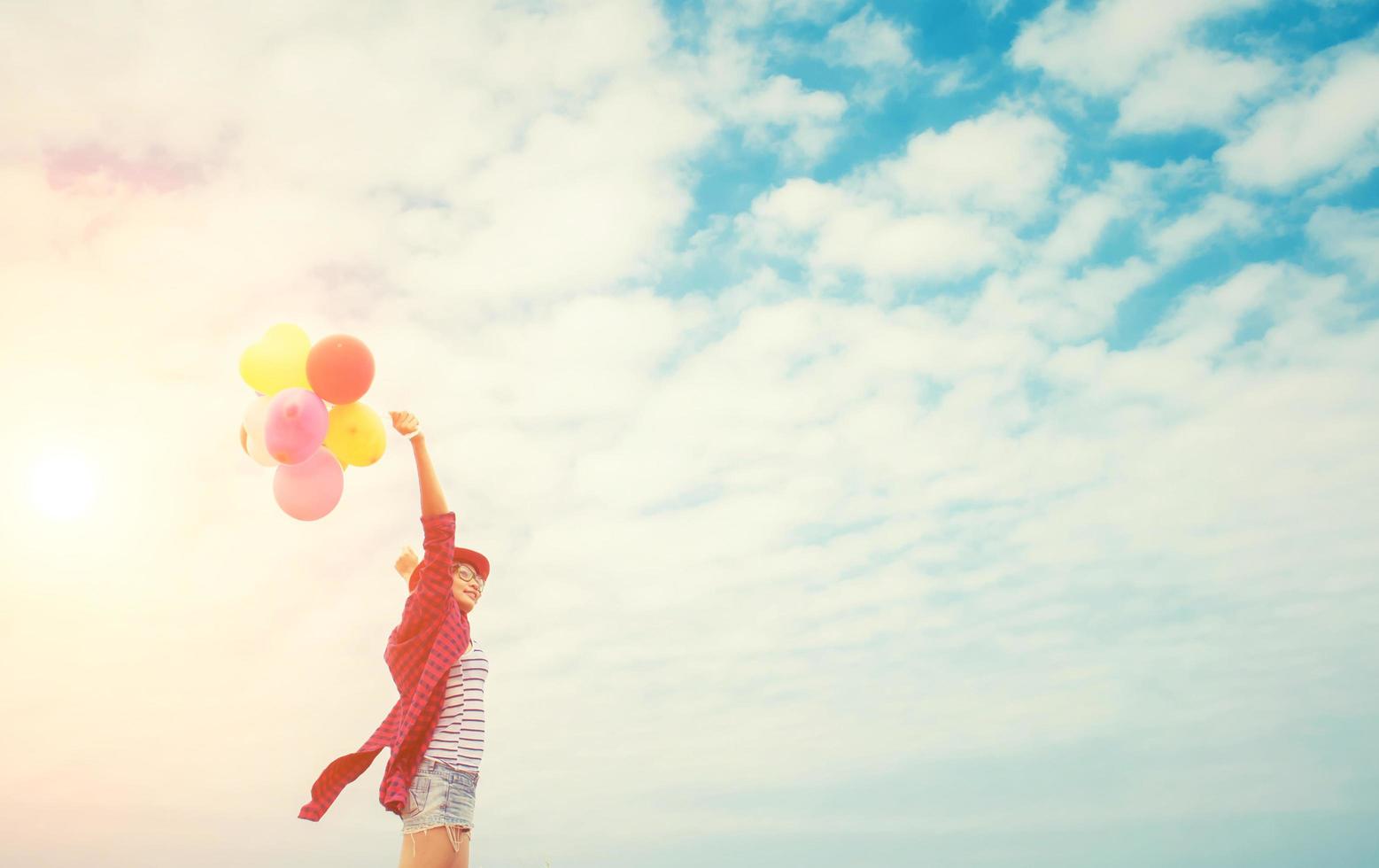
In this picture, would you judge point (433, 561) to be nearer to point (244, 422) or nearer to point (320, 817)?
point (320, 817)

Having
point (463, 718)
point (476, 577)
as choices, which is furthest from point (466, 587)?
point (463, 718)

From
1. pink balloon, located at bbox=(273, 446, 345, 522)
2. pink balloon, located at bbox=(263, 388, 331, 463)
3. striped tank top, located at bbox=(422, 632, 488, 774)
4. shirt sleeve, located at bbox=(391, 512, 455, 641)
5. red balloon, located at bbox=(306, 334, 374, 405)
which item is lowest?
striped tank top, located at bbox=(422, 632, 488, 774)

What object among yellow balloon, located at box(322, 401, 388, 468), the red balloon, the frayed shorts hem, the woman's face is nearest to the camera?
the frayed shorts hem

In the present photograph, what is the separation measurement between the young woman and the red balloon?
1.73 feet

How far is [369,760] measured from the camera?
4730 millimetres

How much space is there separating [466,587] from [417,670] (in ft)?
1.72

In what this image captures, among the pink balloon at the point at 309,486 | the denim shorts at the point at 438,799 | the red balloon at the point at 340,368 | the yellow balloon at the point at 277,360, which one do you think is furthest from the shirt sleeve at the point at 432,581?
the yellow balloon at the point at 277,360

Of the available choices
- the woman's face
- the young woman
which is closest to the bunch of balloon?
the young woman

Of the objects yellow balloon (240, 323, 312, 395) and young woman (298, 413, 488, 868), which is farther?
yellow balloon (240, 323, 312, 395)

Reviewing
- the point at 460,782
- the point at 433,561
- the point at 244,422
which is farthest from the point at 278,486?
the point at 460,782

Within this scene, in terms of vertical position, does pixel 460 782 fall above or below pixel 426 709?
below

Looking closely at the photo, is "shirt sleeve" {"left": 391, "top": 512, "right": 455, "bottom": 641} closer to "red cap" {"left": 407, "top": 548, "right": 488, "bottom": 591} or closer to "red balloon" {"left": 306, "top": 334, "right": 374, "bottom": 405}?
"red cap" {"left": 407, "top": 548, "right": 488, "bottom": 591}

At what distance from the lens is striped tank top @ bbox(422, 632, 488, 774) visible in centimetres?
466

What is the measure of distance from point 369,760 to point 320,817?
314mm
